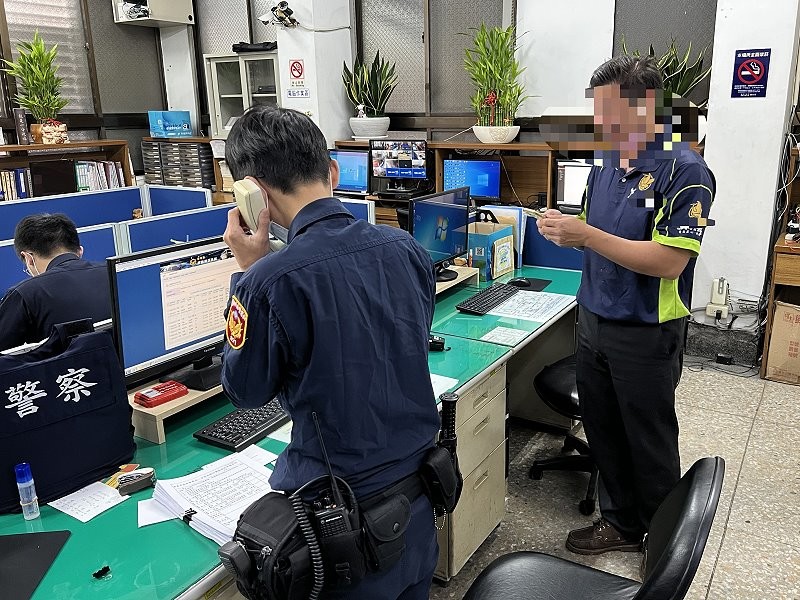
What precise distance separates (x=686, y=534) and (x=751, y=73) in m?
3.59

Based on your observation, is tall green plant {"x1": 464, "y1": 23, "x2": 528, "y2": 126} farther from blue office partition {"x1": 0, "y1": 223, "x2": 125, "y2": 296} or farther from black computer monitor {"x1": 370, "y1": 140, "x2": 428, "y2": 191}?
blue office partition {"x1": 0, "y1": 223, "x2": 125, "y2": 296}

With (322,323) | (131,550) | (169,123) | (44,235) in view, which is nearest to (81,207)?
(44,235)

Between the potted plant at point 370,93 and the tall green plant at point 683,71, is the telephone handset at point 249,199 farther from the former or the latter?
the potted plant at point 370,93

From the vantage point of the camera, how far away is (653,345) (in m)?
2.06

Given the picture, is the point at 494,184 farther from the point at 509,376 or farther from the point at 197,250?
the point at 197,250

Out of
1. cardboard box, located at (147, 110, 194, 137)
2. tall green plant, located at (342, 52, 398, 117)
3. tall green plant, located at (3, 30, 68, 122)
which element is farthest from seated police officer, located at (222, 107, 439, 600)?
cardboard box, located at (147, 110, 194, 137)

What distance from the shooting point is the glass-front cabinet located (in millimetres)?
6090

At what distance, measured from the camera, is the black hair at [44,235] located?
8.52 feet

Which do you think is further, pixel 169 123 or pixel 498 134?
pixel 169 123

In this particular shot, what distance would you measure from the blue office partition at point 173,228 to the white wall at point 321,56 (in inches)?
69.0

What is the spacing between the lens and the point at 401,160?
5.18 meters

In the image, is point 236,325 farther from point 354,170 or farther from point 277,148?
point 354,170

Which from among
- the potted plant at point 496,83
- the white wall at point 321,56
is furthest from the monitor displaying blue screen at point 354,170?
the potted plant at point 496,83

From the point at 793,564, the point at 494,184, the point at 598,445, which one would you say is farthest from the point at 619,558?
the point at 494,184
